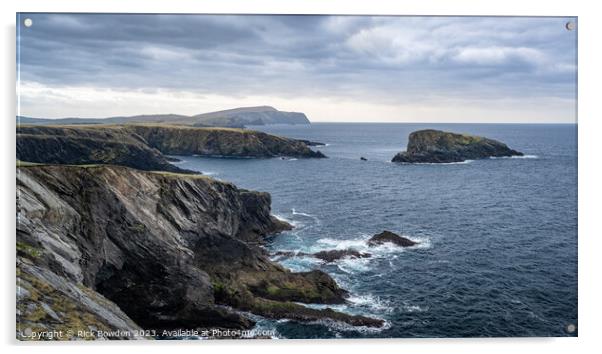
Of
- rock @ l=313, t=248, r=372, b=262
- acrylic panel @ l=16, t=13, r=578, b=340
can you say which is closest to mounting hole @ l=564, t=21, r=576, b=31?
acrylic panel @ l=16, t=13, r=578, b=340

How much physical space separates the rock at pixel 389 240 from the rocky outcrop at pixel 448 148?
30.8 m

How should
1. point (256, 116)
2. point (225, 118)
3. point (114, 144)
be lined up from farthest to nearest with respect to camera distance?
point (114, 144)
point (225, 118)
point (256, 116)

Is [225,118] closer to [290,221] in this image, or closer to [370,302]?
[290,221]

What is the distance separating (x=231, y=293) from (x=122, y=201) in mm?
7512

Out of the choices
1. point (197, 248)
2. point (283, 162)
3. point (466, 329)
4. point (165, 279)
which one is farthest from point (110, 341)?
point (283, 162)

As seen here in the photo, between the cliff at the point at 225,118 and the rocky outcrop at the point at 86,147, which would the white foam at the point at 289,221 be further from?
the rocky outcrop at the point at 86,147

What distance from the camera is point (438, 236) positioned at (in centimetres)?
3075

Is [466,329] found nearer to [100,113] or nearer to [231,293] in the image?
[231,293]

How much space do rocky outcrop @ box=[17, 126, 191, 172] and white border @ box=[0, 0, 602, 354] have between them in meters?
3.26

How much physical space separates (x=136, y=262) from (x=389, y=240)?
54.3 feet

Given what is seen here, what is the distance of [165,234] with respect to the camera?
2319 cm

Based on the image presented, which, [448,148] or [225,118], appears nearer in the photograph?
[225,118]

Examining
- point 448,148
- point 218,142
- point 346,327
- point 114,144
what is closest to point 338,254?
point 346,327

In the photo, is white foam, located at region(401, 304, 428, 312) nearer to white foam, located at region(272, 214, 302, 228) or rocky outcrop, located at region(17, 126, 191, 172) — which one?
white foam, located at region(272, 214, 302, 228)
